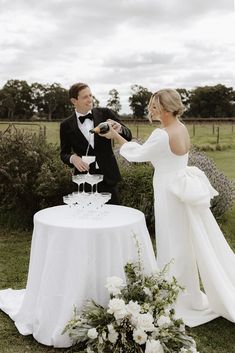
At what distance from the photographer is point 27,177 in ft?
26.3

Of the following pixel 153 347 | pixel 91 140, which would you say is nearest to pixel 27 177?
pixel 91 140

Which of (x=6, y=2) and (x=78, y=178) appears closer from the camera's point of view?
(x=78, y=178)

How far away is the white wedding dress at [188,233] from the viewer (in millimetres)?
4441

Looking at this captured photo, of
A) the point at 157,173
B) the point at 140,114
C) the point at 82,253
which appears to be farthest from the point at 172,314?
the point at 140,114

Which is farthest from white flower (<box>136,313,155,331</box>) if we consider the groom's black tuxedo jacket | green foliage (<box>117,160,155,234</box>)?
green foliage (<box>117,160,155,234</box>)

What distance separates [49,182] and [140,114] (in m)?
53.1

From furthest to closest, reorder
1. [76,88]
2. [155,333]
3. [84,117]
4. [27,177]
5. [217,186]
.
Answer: [217,186], [27,177], [84,117], [76,88], [155,333]

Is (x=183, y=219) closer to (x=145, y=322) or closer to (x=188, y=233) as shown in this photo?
(x=188, y=233)

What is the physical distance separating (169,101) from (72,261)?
1.78 meters

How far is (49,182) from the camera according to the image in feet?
25.2

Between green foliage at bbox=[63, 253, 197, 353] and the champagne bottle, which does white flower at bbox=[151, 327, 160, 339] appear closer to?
green foliage at bbox=[63, 253, 197, 353]

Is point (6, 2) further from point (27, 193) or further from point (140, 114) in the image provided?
point (140, 114)

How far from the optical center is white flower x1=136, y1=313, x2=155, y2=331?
3.38m

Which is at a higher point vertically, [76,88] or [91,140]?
[76,88]
